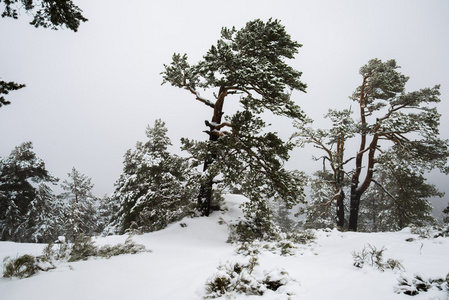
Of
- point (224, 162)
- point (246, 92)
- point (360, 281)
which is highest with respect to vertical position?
point (246, 92)

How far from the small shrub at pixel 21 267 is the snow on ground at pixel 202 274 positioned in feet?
0.37

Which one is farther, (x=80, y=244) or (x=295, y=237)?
(x=295, y=237)

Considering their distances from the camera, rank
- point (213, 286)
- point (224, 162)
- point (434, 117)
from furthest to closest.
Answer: point (434, 117), point (224, 162), point (213, 286)

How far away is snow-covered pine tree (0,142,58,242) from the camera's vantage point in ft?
57.1

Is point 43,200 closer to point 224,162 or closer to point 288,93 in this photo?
point 224,162

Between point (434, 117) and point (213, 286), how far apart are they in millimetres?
13901

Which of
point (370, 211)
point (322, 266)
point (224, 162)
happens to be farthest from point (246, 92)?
point (370, 211)

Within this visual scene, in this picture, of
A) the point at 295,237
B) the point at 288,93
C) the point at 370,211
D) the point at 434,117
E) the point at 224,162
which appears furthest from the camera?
the point at 370,211

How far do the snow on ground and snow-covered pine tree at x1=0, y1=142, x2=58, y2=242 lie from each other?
17.2 metres

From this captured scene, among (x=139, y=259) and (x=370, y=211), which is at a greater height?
(x=370, y=211)

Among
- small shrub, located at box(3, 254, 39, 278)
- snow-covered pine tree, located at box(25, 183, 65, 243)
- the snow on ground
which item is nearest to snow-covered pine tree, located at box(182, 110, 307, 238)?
the snow on ground

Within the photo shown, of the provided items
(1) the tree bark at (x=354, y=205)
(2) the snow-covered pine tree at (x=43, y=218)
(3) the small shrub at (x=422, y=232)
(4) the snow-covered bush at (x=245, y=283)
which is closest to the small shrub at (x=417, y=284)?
(4) the snow-covered bush at (x=245, y=283)

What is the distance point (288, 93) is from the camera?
9781mm

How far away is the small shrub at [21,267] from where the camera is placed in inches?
134
